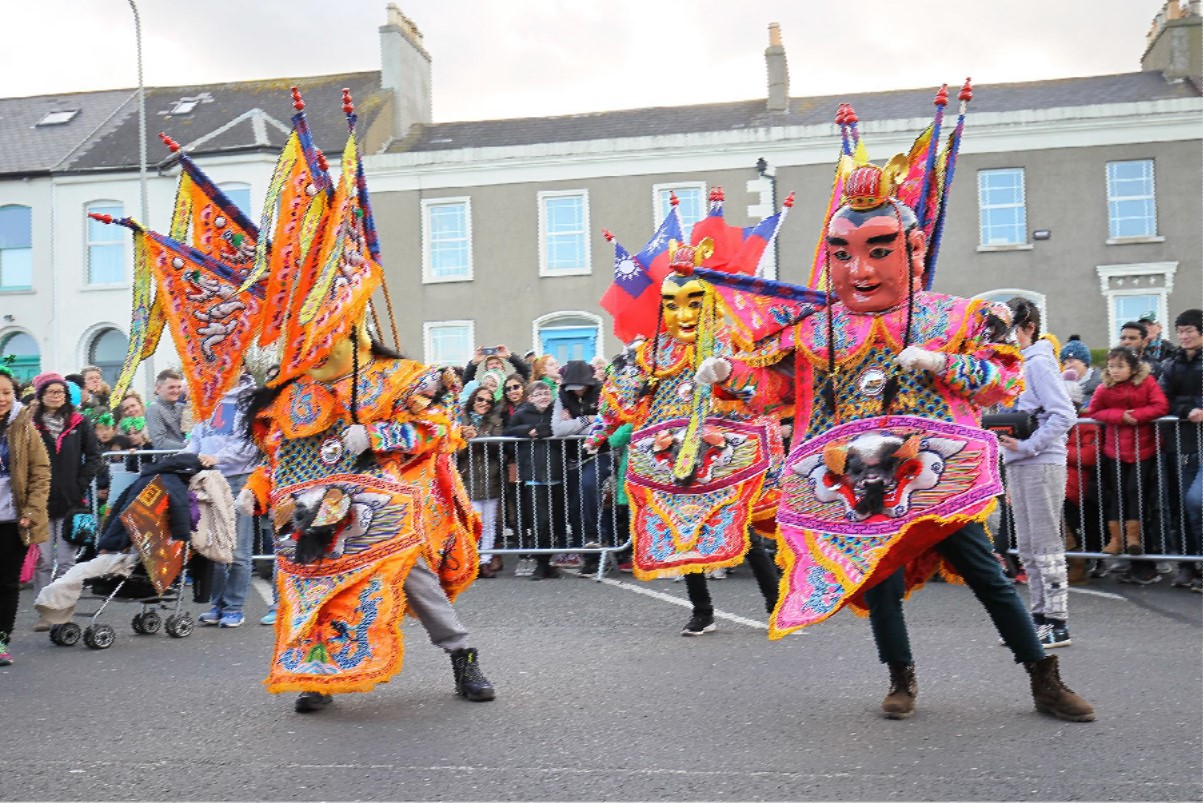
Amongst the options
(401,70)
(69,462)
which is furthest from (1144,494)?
(401,70)

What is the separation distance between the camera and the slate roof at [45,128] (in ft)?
96.1

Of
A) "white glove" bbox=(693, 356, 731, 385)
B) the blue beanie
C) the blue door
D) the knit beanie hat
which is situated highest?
the blue door

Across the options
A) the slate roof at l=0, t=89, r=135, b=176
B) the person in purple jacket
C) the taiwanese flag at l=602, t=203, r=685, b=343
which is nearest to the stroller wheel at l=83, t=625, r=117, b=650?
the taiwanese flag at l=602, t=203, r=685, b=343

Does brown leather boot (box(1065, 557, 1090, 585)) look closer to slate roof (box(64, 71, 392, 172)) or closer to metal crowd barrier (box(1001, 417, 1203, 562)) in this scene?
metal crowd barrier (box(1001, 417, 1203, 562))

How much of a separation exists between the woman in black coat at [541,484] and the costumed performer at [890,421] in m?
5.96

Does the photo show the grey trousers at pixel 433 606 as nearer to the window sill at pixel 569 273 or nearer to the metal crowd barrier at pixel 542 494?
the metal crowd barrier at pixel 542 494

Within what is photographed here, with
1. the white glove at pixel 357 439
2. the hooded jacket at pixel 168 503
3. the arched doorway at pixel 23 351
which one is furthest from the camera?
the arched doorway at pixel 23 351

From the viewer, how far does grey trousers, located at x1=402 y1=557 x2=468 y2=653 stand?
6047 millimetres

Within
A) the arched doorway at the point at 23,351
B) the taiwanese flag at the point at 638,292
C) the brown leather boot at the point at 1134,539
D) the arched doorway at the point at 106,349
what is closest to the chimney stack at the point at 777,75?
the arched doorway at the point at 106,349

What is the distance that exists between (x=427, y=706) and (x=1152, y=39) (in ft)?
88.3

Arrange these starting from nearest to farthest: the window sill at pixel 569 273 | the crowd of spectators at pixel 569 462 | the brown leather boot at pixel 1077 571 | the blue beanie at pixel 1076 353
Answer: the crowd of spectators at pixel 569 462
the brown leather boot at pixel 1077 571
the blue beanie at pixel 1076 353
the window sill at pixel 569 273

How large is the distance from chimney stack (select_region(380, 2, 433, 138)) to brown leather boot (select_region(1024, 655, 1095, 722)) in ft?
84.4

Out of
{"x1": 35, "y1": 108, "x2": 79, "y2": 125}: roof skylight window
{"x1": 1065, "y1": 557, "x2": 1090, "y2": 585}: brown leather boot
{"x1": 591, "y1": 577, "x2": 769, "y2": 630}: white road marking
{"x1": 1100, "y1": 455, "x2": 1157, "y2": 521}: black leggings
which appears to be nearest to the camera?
{"x1": 591, "y1": 577, "x2": 769, "y2": 630}: white road marking

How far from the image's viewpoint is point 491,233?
27.1 m
